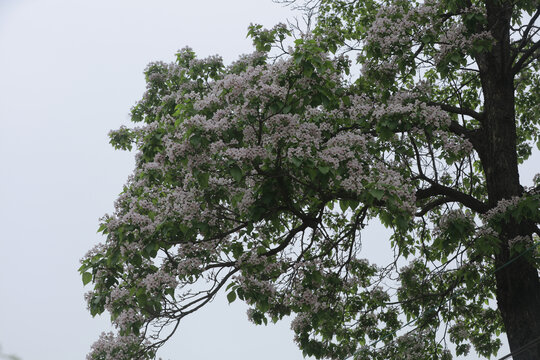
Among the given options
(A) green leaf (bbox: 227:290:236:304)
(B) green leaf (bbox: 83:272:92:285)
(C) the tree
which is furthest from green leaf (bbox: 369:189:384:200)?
(B) green leaf (bbox: 83:272:92:285)

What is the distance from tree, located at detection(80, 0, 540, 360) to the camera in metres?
7.54

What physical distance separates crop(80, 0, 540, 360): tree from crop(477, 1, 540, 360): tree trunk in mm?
25

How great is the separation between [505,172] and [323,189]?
3832 millimetres

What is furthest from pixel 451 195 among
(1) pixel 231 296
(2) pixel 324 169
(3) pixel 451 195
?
(1) pixel 231 296

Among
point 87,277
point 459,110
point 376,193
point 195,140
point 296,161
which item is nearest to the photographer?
point 376,193

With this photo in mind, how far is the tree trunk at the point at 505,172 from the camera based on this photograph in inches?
367

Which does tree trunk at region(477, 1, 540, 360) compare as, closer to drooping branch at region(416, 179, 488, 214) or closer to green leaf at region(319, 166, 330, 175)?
drooping branch at region(416, 179, 488, 214)

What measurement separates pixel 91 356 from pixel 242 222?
299 centimetres

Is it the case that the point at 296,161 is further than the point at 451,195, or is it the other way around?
the point at 451,195

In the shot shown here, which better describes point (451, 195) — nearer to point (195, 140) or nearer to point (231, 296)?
point (231, 296)

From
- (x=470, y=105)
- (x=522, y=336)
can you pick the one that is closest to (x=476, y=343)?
(x=522, y=336)

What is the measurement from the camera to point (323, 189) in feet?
26.4

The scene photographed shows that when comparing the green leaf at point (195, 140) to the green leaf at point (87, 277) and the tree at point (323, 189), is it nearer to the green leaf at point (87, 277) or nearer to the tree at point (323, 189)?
the tree at point (323, 189)

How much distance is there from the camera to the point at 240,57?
10.5 metres
